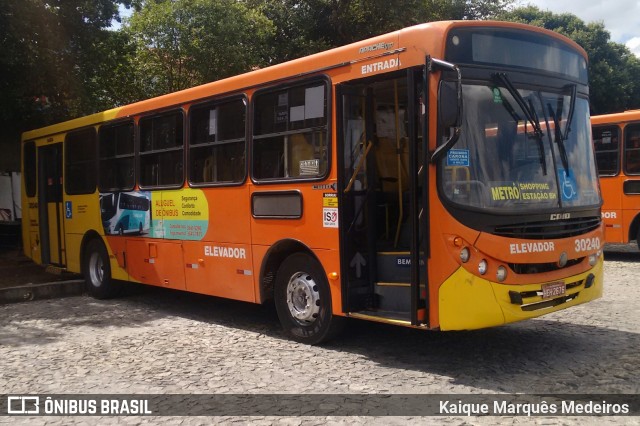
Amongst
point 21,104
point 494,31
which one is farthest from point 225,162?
point 21,104

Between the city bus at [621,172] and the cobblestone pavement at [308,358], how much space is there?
457cm

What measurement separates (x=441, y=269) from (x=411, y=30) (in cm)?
213

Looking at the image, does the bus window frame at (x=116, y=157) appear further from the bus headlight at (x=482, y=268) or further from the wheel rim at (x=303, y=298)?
the bus headlight at (x=482, y=268)

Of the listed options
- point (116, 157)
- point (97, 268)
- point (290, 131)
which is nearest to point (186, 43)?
point (116, 157)

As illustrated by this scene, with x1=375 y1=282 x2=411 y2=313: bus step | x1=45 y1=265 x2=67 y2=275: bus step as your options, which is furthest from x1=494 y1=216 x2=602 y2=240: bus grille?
x1=45 y1=265 x2=67 y2=275: bus step

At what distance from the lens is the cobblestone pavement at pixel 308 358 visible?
16.6 feet

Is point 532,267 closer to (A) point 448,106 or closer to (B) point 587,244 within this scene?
(B) point 587,244

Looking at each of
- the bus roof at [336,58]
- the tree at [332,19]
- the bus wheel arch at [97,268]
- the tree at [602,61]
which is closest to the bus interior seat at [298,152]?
the bus roof at [336,58]

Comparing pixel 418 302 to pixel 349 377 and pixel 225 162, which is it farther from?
pixel 225 162

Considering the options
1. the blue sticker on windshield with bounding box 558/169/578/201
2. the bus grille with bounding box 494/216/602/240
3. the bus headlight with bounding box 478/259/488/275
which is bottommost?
the bus headlight with bounding box 478/259/488/275

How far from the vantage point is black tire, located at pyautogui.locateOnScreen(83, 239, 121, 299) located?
9906mm

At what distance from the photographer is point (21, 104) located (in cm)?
1290

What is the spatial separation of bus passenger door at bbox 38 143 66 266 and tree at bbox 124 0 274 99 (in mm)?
4401

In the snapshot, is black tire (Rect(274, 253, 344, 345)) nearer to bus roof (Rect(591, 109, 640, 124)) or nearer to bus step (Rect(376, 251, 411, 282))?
bus step (Rect(376, 251, 411, 282))
